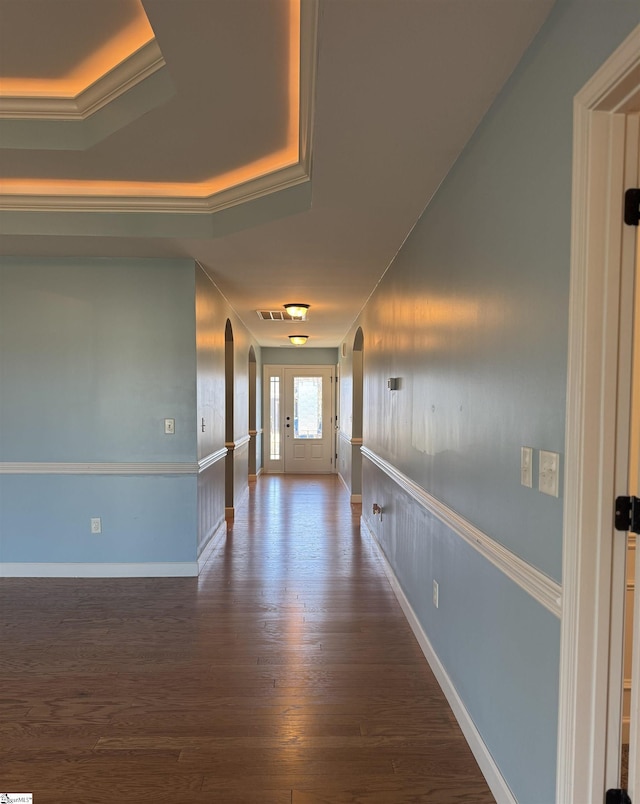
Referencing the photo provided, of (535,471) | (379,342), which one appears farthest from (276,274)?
(535,471)

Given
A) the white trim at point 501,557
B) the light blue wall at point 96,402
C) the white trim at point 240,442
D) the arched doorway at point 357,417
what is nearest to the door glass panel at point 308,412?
the white trim at point 240,442

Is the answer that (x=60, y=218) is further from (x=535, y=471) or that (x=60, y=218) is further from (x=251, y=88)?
(x=535, y=471)

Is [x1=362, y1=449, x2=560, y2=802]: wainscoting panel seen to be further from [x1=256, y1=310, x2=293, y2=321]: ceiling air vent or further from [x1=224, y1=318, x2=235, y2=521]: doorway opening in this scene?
[x1=256, y1=310, x2=293, y2=321]: ceiling air vent

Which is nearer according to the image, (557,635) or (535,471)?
(557,635)

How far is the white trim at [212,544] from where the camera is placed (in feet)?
13.6

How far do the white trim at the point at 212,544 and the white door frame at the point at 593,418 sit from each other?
129 inches

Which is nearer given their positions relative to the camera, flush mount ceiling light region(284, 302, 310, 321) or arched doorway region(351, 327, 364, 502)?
flush mount ceiling light region(284, 302, 310, 321)

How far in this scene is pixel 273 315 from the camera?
6223 mm

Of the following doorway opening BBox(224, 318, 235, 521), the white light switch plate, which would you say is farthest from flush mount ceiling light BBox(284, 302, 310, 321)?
the white light switch plate

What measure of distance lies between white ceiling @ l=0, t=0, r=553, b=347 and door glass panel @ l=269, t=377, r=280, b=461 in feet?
19.8

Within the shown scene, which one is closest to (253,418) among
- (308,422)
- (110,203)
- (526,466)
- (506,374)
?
(308,422)

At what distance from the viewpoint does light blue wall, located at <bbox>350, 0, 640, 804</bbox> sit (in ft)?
4.46

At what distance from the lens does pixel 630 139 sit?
1.22 meters

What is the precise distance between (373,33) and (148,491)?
3.44m
